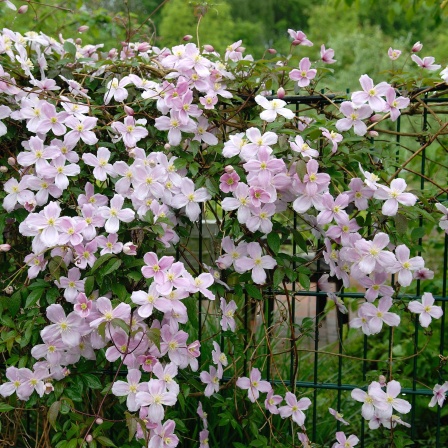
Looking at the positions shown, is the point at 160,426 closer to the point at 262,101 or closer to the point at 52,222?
the point at 52,222

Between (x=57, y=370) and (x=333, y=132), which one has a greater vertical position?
(x=333, y=132)

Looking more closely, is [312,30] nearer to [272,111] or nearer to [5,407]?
[272,111]

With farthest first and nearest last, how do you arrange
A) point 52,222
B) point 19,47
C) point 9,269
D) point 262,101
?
point 9,269 < point 19,47 < point 262,101 < point 52,222

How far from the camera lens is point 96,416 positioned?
1.79m

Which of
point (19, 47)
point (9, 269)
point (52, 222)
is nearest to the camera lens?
point (52, 222)

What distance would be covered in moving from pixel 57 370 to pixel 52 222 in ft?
1.36

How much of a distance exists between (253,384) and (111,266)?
587mm

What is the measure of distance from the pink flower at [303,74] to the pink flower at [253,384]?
0.87 m

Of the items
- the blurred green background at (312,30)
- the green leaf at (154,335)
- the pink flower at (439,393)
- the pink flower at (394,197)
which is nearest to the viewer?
the green leaf at (154,335)

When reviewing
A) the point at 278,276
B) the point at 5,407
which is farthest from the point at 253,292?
the point at 5,407

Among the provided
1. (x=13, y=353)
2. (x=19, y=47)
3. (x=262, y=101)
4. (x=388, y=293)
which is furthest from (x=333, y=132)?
(x=13, y=353)

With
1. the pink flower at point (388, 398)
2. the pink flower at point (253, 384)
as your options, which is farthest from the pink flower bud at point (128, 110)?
the pink flower at point (388, 398)

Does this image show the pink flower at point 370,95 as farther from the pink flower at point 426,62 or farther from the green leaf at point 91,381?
the green leaf at point 91,381

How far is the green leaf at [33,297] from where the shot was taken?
71.7 inches
